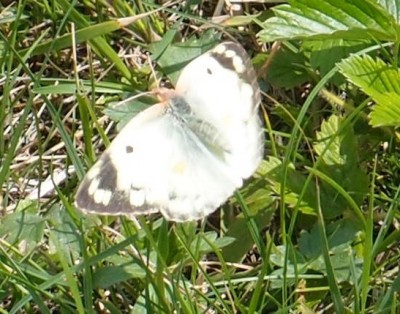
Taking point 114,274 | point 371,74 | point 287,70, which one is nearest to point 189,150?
point 114,274

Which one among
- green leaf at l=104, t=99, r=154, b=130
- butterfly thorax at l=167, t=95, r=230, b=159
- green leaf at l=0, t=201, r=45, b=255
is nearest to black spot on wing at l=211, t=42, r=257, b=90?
butterfly thorax at l=167, t=95, r=230, b=159

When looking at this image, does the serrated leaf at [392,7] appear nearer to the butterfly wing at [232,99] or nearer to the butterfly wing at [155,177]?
the butterfly wing at [232,99]

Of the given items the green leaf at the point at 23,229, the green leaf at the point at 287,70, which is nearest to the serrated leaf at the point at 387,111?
the green leaf at the point at 287,70

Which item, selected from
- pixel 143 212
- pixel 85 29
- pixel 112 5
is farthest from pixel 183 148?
pixel 112 5

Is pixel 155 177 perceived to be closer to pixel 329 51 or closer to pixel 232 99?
pixel 232 99

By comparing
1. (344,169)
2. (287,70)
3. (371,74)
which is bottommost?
(344,169)

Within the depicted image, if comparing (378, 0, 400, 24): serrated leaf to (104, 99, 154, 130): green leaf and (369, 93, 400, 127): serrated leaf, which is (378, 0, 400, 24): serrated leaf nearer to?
(369, 93, 400, 127): serrated leaf

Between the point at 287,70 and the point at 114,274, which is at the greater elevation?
the point at 287,70
